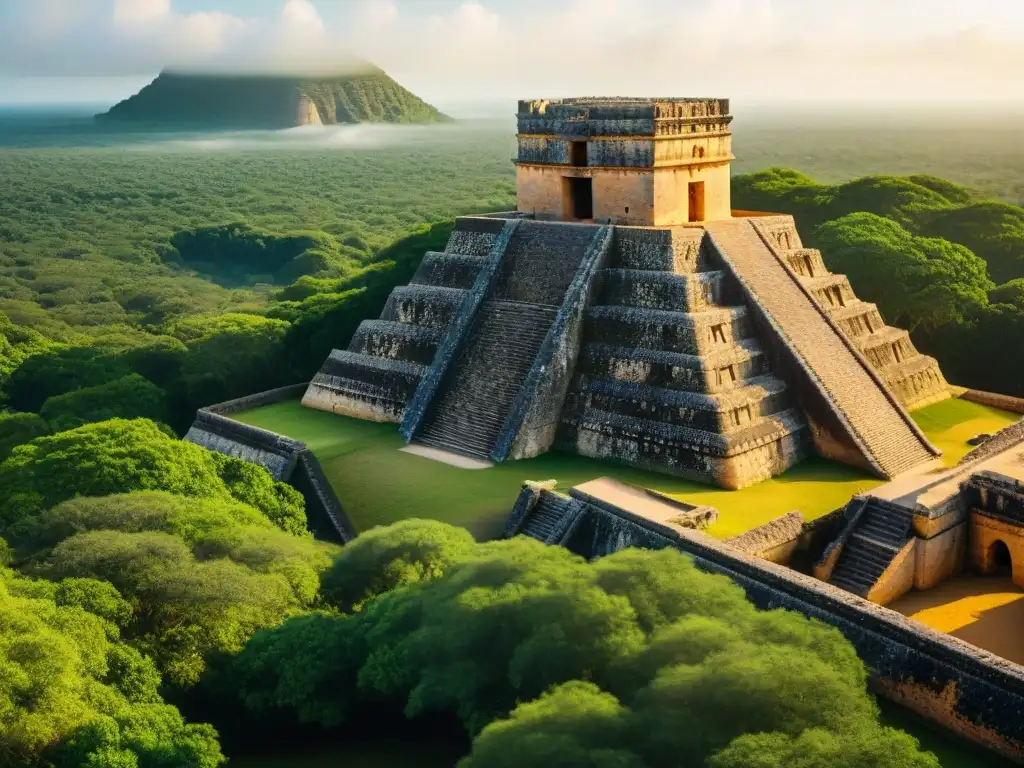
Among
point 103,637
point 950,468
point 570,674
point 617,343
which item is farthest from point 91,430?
point 950,468

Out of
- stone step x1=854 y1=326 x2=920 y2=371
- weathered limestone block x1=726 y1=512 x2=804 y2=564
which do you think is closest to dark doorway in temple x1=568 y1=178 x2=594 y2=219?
stone step x1=854 y1=326 x2=920 y2=371

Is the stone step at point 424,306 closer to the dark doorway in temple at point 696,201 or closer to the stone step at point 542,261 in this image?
the stone step at point 542,261

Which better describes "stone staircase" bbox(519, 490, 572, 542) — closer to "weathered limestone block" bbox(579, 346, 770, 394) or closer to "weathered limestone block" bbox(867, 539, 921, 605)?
"weathered limestone block" bbox(579, 346, 770, 394)

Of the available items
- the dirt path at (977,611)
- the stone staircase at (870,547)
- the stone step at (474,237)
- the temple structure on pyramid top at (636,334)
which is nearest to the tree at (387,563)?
the temple structure on pyramid top at (636,334)

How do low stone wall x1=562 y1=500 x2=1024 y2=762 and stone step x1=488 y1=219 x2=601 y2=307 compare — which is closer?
low stone wall x1=562 y1=500 x2=1024 y2=762

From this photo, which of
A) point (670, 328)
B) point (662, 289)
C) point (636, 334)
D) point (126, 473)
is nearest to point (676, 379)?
point (670, 328)

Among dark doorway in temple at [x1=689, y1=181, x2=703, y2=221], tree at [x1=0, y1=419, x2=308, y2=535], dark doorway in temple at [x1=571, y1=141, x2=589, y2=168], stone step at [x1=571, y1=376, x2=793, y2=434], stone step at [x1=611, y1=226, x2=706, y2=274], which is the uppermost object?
dark doorway in temple at [x1=571, y1=141, x2=589, y2=168]

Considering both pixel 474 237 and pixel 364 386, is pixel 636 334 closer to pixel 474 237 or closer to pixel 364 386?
pixel 474 237
